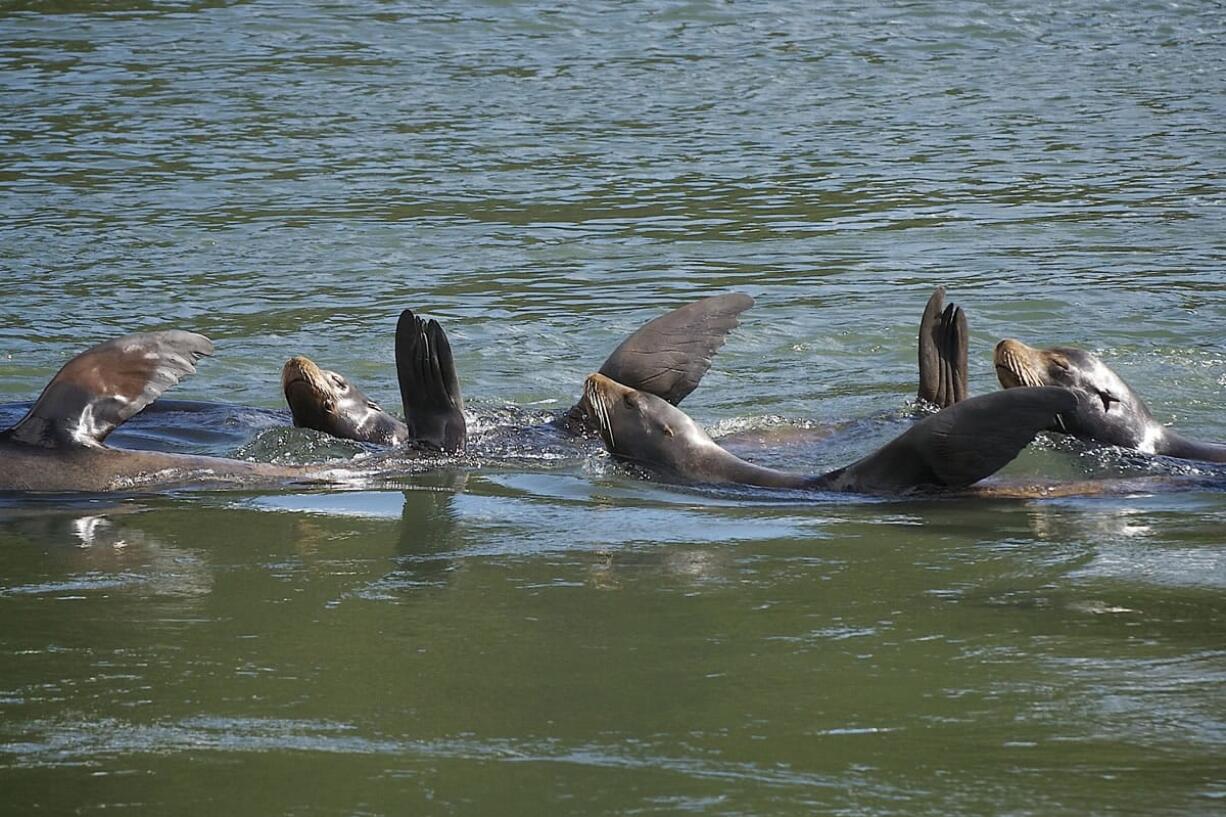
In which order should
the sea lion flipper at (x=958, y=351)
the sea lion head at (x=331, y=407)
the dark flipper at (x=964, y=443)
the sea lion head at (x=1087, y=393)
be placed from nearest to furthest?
the dark flipper at (x=964, y=443) < the sea lion head at (x=1087, y=393) < the sea lion flipper at (x=958, y=351) < the sea lion head at (x=331, y=407)

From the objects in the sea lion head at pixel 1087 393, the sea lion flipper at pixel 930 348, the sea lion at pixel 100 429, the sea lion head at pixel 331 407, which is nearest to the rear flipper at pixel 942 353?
the sea lion flipper at pixel 930 348

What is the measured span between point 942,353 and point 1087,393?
66 centimetres

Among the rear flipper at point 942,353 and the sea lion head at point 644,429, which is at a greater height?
the rear flipper at point 942,353

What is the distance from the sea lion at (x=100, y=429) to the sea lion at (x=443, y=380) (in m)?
0.68

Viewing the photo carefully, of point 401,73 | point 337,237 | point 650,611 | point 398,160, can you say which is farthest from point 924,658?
point 401,73

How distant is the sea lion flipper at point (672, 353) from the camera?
7.27m

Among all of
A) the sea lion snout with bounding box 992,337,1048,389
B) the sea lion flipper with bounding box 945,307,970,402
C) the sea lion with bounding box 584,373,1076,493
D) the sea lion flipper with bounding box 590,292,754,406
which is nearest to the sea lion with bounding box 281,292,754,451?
the sea lion flipper with bounding box 590,292,754,406

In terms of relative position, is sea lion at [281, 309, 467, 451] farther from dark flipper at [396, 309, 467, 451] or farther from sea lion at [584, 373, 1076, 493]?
sea lion at [584, 373, 1076, 493]

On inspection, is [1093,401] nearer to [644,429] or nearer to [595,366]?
[644,429]

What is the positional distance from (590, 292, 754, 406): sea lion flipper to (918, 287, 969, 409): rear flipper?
81 cm

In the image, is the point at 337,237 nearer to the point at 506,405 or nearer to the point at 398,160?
the point at 398,160

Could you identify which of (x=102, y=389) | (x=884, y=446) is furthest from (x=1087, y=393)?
(x=102, y=389)

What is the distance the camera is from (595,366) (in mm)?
9109

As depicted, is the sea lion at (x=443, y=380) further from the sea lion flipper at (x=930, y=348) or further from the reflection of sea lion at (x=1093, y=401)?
the reflection of sea lion at (x=1093, y=401)
